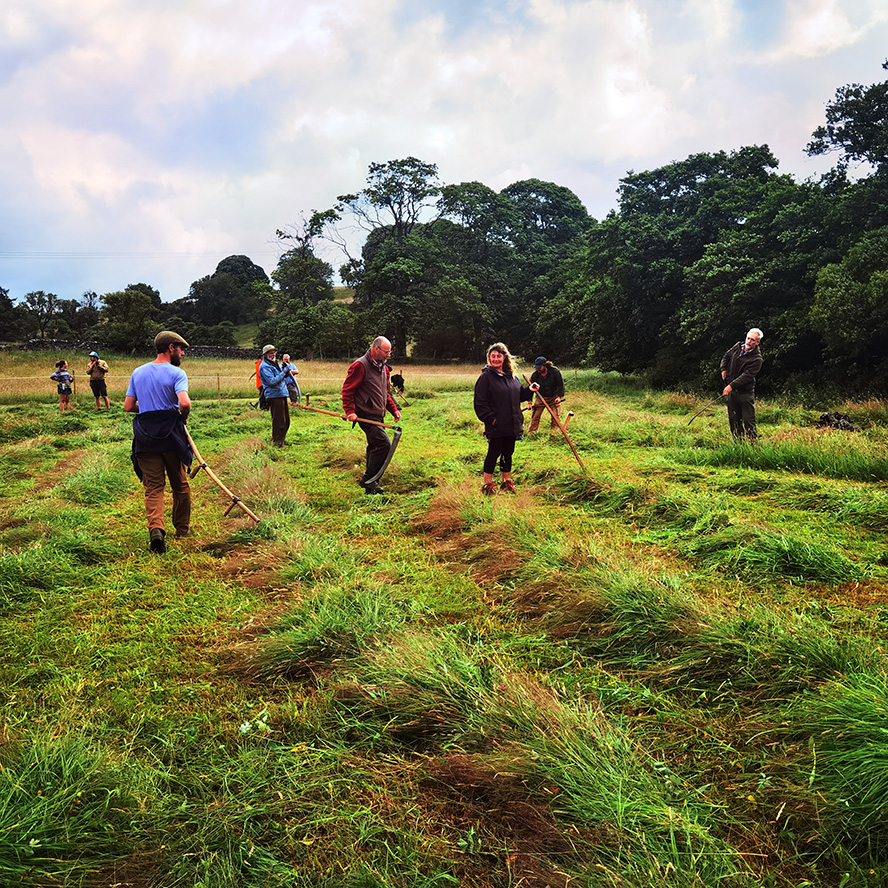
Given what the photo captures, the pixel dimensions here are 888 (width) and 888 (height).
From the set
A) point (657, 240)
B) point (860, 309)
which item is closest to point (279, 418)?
point (860, 309)

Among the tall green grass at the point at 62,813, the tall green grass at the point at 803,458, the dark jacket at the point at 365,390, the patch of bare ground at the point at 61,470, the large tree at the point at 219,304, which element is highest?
the large tree at the point at 219,304

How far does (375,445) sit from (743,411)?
277 inches

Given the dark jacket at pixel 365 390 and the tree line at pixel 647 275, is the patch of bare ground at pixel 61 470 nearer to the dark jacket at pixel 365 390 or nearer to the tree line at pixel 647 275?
the dark jacket at pixel 365 390

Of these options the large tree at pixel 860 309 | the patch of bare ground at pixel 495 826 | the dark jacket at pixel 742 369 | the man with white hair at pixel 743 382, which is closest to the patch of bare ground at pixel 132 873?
the patch of bare ground at pixel 495 826

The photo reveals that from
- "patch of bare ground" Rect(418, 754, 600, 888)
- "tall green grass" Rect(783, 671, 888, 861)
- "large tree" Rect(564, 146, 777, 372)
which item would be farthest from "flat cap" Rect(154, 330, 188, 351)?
"large tree" Rect(564, 146, 777, 372)

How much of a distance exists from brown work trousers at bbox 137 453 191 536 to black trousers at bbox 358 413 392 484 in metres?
2.74

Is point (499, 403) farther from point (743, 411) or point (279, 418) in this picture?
point (279, 418)

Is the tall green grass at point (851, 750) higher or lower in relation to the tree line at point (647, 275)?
lower

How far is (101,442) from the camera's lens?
42.6ft

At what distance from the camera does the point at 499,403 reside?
306 inches

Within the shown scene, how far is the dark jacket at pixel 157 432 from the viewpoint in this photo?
5992 millimetres

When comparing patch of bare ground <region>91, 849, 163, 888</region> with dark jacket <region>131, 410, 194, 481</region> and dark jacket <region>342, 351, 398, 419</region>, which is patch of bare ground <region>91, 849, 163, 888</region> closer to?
dark jacket <region>131, 410, 194, 481</region>

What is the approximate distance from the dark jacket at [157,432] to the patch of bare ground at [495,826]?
188 inches

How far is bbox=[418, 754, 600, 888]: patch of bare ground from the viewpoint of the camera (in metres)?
2.10
